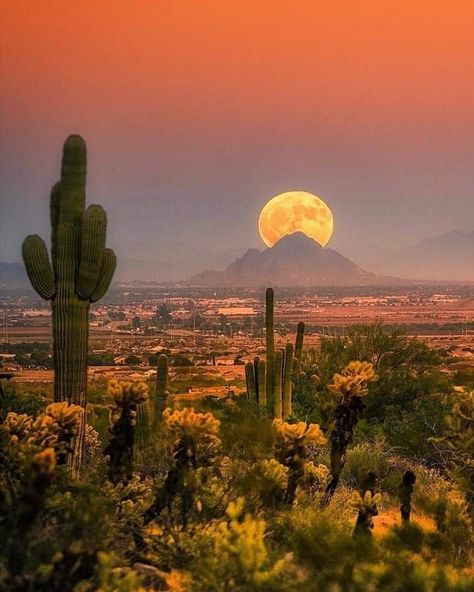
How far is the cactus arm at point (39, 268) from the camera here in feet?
35.0

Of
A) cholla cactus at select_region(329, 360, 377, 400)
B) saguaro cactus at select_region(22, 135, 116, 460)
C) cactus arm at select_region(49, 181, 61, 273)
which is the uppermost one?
Answer: cactus arm at select_region(49, 181, 61, 273)

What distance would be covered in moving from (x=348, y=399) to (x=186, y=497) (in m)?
2.46

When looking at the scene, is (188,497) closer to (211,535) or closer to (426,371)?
(211,535)

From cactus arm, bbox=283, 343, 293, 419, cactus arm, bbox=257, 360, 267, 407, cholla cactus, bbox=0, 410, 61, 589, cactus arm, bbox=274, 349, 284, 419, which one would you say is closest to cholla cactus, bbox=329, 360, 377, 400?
cholla cactus, bbox=0, 410, 61, 589

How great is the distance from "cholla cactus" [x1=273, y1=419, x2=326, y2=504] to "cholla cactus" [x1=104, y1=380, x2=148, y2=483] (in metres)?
1.70

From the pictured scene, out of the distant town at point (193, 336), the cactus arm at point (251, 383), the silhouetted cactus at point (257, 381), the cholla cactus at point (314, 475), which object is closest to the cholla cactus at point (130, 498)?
the cholla cactus at point (314, 475)

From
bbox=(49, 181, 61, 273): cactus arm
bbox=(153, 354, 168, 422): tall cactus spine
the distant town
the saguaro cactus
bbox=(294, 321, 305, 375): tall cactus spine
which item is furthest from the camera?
the distant town

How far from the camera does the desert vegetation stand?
579 cm

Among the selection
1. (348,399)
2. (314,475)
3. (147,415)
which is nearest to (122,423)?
(348,399)

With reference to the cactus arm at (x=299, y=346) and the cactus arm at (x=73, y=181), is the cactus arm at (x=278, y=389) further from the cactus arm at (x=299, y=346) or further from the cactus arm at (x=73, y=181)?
the cactus arm at (x=73, y=181)

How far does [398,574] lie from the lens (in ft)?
20.9

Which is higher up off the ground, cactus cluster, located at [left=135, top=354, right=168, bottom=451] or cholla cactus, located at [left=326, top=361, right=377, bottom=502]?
cholla cactus, located at [left=326, top=361, right=377, bottom=502]

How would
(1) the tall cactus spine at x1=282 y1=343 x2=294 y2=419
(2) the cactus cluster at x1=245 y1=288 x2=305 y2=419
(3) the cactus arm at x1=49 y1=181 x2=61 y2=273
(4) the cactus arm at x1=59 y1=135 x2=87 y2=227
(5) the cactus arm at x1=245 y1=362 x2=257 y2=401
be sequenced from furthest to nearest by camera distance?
(5) the cactus arm at x1=245 y1=362 x2=257 y2=401
(1) the tall cactus spine at x1=282 y1=343 x2=294 y2=419
(2) the cactus cluster at x1=245 y1=288 x2=305 y2=419
(3) the cactus arm at x1=49 y1=181 x2=61 y2=273
(4) the cactus arm at x1=59 y1=135 x2=87 y2=227

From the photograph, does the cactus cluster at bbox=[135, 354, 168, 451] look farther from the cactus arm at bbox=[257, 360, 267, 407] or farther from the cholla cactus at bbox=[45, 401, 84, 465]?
the cholla cactus at bbox=[45, 401, 84, 465]
